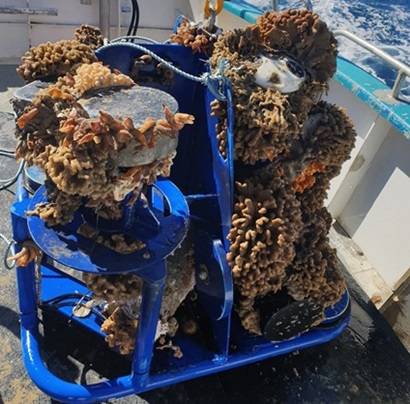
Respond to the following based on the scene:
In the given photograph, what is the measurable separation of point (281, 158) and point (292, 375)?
84cm

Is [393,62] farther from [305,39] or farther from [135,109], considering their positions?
[135,109]

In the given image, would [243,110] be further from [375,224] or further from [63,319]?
[375,224]

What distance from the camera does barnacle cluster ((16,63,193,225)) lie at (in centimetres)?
87

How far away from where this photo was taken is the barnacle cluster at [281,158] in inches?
48.0

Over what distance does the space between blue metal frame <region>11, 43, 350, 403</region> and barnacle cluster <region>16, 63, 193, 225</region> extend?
199 millimetres

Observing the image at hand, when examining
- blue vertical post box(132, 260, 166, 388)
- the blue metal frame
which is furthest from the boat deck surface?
blue vertical post box(132, 260, 166, 388)

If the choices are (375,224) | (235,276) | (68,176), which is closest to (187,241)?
(235,276)

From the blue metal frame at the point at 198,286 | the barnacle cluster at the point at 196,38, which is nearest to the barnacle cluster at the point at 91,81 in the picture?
the blue metal frame at the point at 198,286

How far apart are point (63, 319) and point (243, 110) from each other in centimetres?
100

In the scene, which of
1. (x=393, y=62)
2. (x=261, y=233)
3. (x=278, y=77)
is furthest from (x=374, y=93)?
(x=261, y=233)

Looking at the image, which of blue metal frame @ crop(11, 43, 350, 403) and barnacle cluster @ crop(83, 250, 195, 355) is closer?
blue metal frame @ crop(11, 43, 350, 403)

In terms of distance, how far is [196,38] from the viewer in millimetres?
1514

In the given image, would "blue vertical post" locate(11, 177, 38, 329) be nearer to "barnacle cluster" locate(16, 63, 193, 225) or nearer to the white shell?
"barnacle cluster" locate(16, 63, 193, 225)

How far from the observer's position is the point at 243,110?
1.22 m
